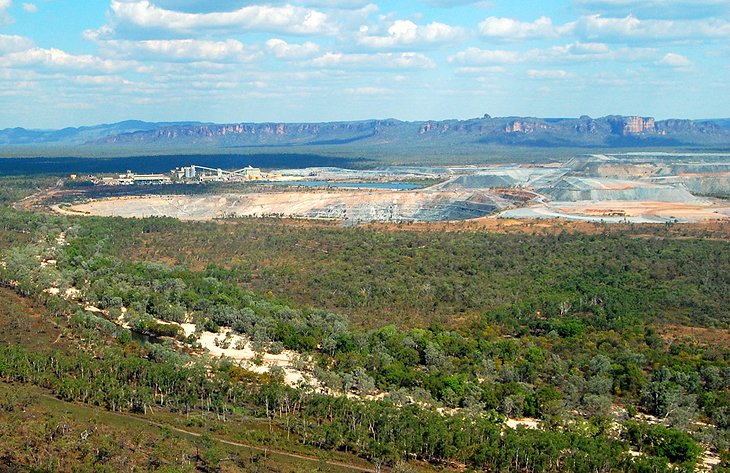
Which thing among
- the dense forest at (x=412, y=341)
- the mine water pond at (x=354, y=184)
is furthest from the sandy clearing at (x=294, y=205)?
the dense forest at (x=412, y=341)

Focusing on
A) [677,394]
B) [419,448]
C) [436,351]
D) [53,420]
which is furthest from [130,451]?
[677,394]

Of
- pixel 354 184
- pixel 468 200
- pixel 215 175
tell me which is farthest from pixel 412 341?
pixel 215 175

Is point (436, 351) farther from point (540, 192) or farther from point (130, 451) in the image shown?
point (540, 192)

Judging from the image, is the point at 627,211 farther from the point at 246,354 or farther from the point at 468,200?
the point at 246,354

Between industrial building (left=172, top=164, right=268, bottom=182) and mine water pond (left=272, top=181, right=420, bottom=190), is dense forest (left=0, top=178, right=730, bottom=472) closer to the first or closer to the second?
mine water pond (left=272, top=181, right=420, bottom=190)

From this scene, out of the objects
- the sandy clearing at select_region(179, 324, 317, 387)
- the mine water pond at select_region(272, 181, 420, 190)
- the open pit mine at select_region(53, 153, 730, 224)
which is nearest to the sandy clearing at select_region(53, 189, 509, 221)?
the open pit mine at select_region(53, 153, 730, 224)

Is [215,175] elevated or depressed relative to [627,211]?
elevated

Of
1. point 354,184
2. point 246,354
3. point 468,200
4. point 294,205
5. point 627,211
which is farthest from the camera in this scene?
point 354,184

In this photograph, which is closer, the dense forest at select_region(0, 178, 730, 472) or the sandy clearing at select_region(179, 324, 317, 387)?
the dense forest at select_region(0, 178, 730, 472)

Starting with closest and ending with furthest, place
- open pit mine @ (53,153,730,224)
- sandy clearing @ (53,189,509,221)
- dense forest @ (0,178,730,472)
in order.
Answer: dense forest @ (0,178,730,472) < open pit mine @ (53,153,730,224) < sandy clearing @ (53,189,509,221)

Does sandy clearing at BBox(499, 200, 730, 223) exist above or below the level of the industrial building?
below
